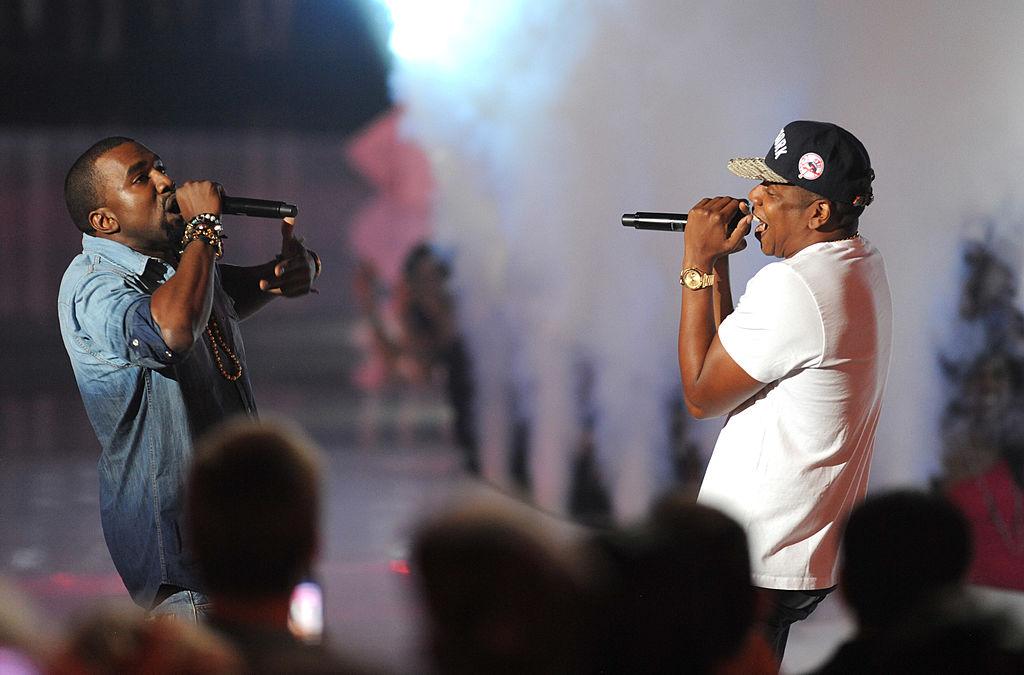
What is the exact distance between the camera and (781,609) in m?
2.21

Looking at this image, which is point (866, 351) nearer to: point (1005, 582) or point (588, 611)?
point (588, 611)

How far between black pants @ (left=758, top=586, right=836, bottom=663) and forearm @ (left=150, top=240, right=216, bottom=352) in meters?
1.10

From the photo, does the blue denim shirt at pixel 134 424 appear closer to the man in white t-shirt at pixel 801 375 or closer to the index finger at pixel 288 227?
the index finger at pixel 288 227

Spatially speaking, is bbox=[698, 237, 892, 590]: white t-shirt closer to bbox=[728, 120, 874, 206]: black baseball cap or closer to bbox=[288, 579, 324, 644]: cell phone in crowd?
bbox=[728, 120, 874, 206]: black baseball cap

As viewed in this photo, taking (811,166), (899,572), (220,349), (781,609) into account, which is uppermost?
(811,166)

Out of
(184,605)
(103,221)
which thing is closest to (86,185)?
(103,221)

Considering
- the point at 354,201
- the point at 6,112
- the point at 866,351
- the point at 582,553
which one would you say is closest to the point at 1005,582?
the point at 866,351

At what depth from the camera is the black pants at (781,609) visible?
7.17 feet

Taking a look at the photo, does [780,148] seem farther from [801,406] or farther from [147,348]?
[147,348]

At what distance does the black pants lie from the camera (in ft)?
7.17

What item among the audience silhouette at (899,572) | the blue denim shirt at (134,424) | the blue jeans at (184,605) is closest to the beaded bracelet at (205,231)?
the blue denim shirt at (134,424)

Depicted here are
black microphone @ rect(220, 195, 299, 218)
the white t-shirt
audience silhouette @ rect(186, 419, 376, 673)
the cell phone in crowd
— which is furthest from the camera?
black microphone @ rect(220, 195, 299, 218)

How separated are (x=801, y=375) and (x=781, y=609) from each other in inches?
16.8

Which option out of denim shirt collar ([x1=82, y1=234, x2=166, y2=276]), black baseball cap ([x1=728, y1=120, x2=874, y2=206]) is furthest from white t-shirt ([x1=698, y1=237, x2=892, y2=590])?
denim shirt collar ([x1=82, y1=234, x2=166, y2=276])
